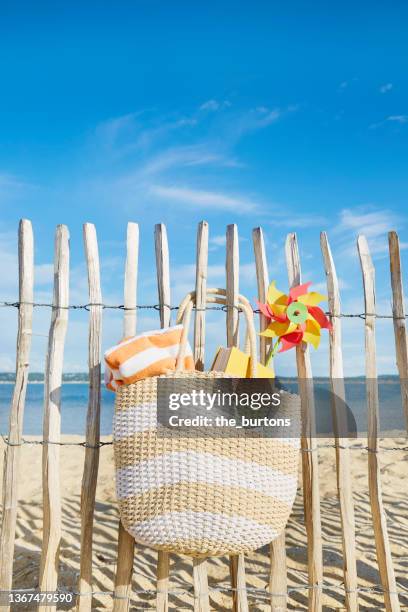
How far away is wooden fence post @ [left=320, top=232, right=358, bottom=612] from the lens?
3002mm

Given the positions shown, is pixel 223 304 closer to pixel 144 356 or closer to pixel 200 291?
pixel 200 291

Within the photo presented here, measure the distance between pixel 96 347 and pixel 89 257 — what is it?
46cm

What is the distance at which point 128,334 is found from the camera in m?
2.96

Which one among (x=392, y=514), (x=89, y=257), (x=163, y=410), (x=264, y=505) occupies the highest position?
(x=89, y=257)

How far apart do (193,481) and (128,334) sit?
0.83 m

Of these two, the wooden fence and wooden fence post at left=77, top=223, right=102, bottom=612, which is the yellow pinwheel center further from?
wooden fence post at left=77, top=223, right=102, bottom=612

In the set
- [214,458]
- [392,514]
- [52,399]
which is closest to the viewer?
[214,458]

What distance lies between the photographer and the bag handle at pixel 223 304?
2570mm

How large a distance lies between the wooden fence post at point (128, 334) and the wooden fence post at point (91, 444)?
137 millimetres

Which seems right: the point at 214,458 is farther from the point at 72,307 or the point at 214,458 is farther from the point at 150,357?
the point at 72,307

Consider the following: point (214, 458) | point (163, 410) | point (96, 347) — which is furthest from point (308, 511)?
point (96, 347)

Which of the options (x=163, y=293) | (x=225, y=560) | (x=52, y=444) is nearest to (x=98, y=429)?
(x=52, y=444)

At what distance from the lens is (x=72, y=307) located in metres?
3.04

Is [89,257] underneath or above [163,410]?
above
